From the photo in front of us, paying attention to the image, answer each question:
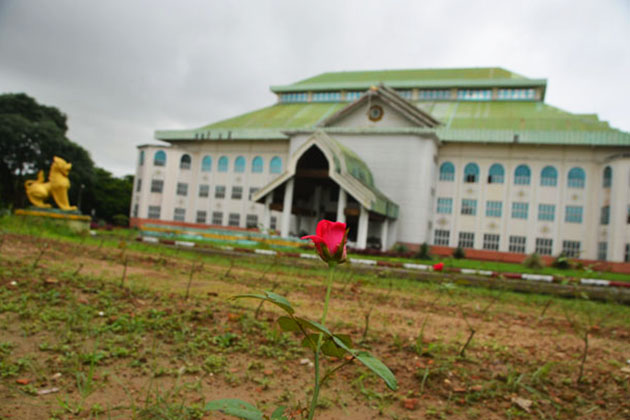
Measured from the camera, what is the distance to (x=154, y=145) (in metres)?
35.9

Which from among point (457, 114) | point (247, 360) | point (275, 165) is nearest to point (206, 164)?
point (275, 165)

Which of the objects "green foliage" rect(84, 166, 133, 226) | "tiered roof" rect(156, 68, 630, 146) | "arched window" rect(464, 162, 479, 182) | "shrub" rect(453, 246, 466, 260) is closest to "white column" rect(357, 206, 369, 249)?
"shrub" rect(453, 246, 466, 260)

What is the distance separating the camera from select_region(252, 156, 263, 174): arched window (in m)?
35.3

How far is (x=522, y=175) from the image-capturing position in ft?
95.9

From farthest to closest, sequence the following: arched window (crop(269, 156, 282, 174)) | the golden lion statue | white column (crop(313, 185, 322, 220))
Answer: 1. arched window (crop(269, 156, 282, 174))
2. white column (crop(313, 185, 322, 220))
3. the golden lion statue

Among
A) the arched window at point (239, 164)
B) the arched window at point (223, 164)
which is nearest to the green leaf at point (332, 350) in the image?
the arched window at point (239, 164)

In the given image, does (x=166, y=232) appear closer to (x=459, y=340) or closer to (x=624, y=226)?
(x=459, y=340)

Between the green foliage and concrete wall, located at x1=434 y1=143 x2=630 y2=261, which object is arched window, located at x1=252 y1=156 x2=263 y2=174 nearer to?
concrete wall, located at x1=434 y1=143 x2=630 y2=261

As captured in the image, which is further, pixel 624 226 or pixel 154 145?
pixel 154 145

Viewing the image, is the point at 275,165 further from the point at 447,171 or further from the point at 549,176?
the point at 549,176

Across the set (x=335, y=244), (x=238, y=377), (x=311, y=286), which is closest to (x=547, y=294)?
(x=311, y=286)

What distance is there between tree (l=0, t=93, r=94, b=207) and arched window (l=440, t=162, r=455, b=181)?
29148 mm

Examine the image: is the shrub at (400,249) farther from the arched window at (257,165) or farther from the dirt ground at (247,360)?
the dirt ground at (247,360)

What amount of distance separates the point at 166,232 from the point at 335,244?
2160cm
